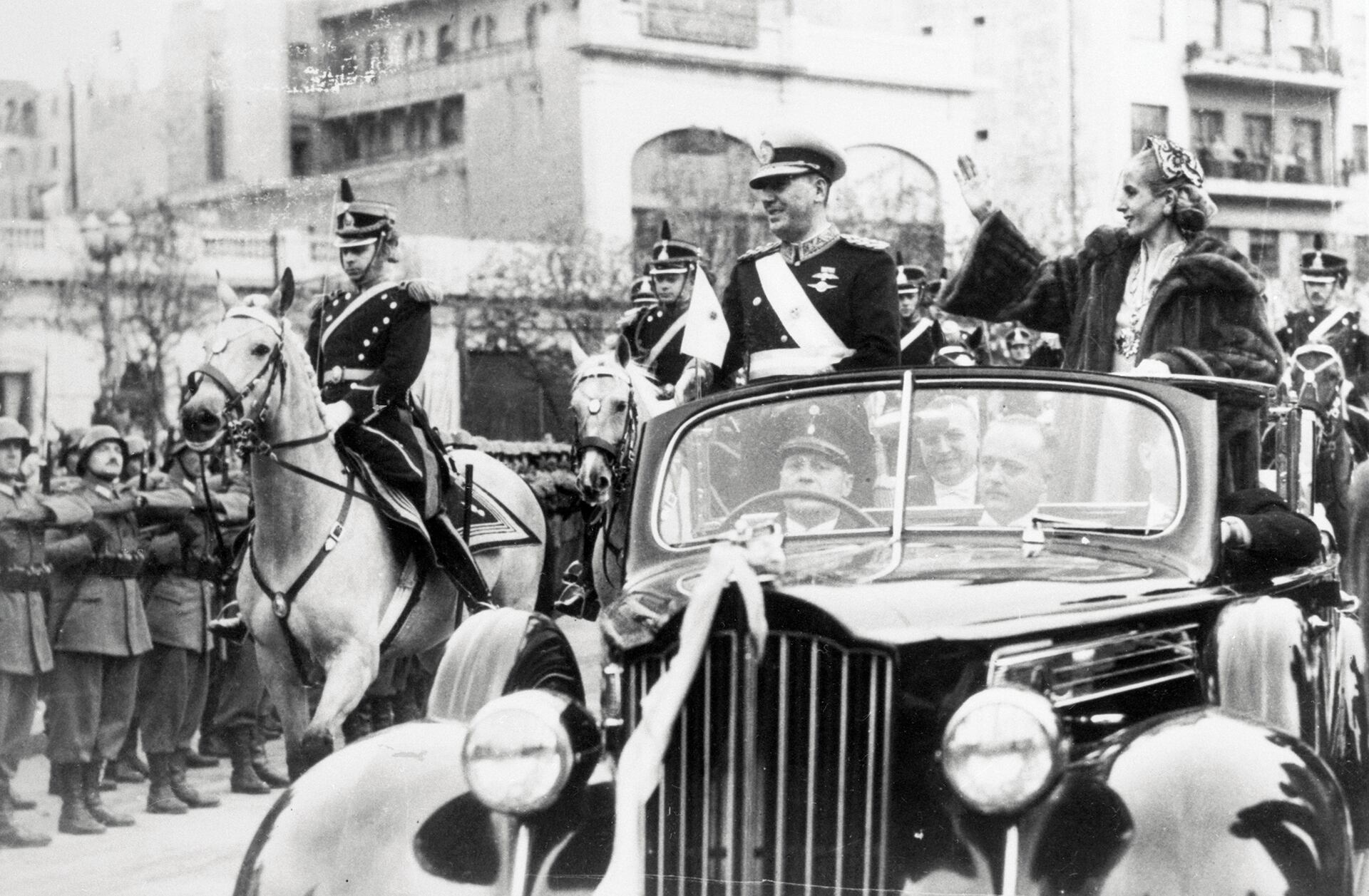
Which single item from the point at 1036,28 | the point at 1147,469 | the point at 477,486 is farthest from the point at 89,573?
the point at 1036,28

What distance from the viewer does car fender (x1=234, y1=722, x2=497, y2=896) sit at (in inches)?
168

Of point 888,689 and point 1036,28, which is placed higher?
point 1036,28

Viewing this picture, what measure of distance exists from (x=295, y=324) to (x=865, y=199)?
195 inches

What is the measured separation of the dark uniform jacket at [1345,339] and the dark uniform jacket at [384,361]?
19.5 ft

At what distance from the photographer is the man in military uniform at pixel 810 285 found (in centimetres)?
648

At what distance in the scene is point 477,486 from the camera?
948 cm

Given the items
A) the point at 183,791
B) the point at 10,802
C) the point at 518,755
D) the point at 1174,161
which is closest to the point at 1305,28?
the point at 1174,161

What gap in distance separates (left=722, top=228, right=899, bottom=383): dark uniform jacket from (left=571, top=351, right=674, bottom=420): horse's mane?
236 cm

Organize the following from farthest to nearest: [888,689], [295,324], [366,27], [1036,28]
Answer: [295,324] < [1036,28] < [366,27] < [888,689]

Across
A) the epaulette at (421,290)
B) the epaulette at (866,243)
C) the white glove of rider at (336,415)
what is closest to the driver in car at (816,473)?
the epaulette at (866,243)

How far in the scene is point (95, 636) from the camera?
8.62 meters

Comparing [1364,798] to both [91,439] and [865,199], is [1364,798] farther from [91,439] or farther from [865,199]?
[865,199]

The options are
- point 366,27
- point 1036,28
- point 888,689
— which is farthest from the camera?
point 1036,28

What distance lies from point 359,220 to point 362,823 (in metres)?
4.82
